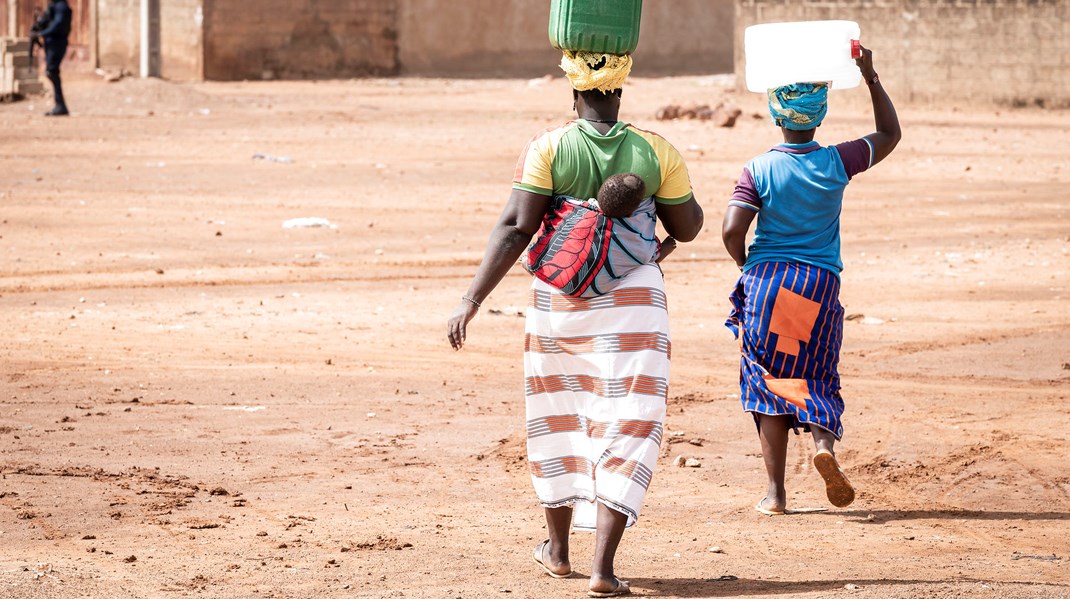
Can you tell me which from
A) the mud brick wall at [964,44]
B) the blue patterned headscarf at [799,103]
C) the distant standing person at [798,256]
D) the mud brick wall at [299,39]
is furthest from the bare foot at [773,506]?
the mud brick wall at [299,39]

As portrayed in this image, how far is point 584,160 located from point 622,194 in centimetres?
18

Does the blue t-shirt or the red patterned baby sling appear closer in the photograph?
the red patterned baby sling

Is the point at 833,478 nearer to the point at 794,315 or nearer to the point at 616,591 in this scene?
the point at 794,315

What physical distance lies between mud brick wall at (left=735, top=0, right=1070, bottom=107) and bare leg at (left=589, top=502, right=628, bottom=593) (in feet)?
63.5

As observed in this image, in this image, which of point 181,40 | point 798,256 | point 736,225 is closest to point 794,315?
point 798,256

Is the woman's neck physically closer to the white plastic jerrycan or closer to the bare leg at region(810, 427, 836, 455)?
the white plastic jerrycan

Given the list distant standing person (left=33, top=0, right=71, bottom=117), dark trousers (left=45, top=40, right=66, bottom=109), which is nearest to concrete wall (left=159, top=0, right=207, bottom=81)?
distant standing person (left=33, top=0, right=71, bottom=117)

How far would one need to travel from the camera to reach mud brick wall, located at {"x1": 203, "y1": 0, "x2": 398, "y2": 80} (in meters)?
28.8

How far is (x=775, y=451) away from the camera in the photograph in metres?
5.19

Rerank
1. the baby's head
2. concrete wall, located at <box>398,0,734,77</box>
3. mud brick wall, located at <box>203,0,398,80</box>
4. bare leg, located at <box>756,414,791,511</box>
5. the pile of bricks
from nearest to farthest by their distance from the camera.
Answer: the baby's head
bare leg, located at <box>756,414,791,511</box>
the pile of bricks
mud brick wall, located at <box>203,0,398,80</box>
concrete wall, located at <box>398,0,734,77</box>

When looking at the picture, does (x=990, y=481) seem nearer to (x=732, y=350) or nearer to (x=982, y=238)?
(x=732, y=350)

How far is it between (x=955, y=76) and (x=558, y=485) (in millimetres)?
19705

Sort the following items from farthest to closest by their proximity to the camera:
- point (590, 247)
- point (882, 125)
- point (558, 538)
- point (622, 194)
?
point (882, 125) < point (558, 538) < point (590, 247) < point (622, 194)

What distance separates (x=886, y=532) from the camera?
5094mm
